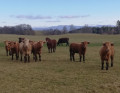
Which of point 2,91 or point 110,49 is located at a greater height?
point 110,49

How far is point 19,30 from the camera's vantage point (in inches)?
4193

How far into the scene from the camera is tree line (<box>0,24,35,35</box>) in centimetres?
10438

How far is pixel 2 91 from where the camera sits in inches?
340

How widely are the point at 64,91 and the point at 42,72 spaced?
3.92 metres

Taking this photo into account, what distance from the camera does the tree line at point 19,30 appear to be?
10438cm

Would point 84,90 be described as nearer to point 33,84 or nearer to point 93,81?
point 93,81

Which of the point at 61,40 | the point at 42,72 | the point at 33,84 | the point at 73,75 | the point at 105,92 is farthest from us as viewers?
the point at 61,40

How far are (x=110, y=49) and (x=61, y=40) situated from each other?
78.1 feet

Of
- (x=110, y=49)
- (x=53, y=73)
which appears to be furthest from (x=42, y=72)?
(x=110, y=49)

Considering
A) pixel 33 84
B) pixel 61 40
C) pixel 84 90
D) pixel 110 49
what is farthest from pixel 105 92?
pixel 61 40

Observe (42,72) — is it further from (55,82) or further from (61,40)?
(61,40)

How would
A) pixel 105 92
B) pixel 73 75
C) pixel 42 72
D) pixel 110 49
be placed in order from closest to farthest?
pixel 105 92 < pixel 73 75 < pixel 42 72 < pixel 110 49

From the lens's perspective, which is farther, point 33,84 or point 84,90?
point 33,84

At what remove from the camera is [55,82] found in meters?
9.98
